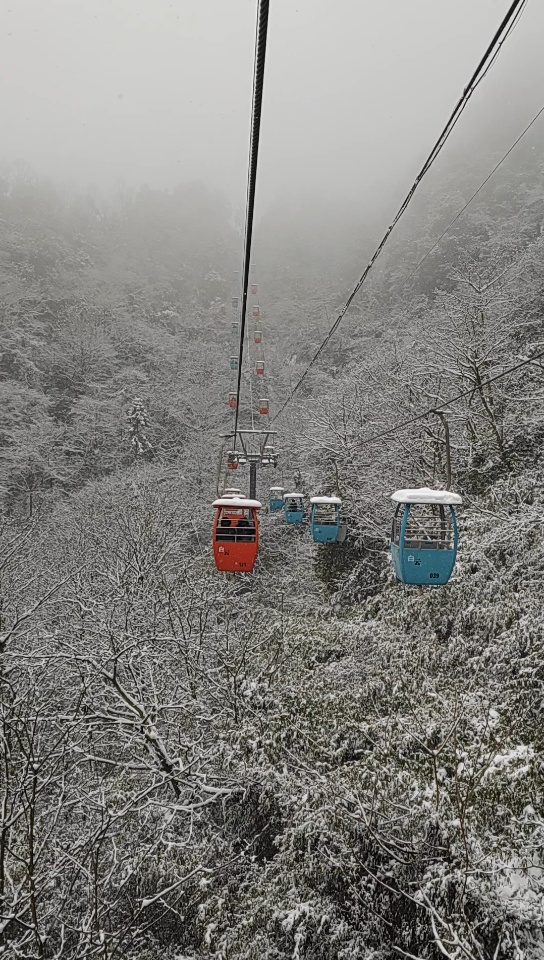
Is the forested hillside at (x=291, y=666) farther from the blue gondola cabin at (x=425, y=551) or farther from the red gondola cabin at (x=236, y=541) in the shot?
the red gondola cabin at (x=236, y=541)

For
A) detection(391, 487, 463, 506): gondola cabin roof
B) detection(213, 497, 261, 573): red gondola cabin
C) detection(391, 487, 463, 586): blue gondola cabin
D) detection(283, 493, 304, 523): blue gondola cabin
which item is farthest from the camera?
detection(283, 493, 304, 523): blue gondola cabin

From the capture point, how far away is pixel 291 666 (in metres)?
11.9

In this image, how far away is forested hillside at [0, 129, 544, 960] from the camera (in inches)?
258

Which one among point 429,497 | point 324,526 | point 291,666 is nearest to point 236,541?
point 429,497

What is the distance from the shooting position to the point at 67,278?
44688mm

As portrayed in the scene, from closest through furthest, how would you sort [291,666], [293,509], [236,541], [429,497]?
[429,497] < [236,541] < [291,666] < [293,509]

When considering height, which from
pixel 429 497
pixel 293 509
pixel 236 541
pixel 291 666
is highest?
pixel 429 497

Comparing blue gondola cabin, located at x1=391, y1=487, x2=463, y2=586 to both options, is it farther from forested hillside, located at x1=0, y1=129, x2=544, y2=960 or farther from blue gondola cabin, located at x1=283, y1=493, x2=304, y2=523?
blue gondola cabin, located at x1=283, y1=493, x2=304, y2=523

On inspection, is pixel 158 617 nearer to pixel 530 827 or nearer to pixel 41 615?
pixel 41 615

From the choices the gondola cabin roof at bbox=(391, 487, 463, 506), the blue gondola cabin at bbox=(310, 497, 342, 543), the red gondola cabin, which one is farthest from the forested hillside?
the red gondola cabin

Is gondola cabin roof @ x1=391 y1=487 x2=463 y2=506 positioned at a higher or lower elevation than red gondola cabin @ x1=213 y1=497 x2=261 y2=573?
higher

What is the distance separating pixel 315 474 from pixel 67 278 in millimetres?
35832

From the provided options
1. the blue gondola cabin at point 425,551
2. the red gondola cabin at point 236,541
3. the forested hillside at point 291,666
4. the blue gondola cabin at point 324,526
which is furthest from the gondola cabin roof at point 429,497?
the blue gondola cabin at point 324,526

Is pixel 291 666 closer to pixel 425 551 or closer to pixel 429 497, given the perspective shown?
pixel 425 551
